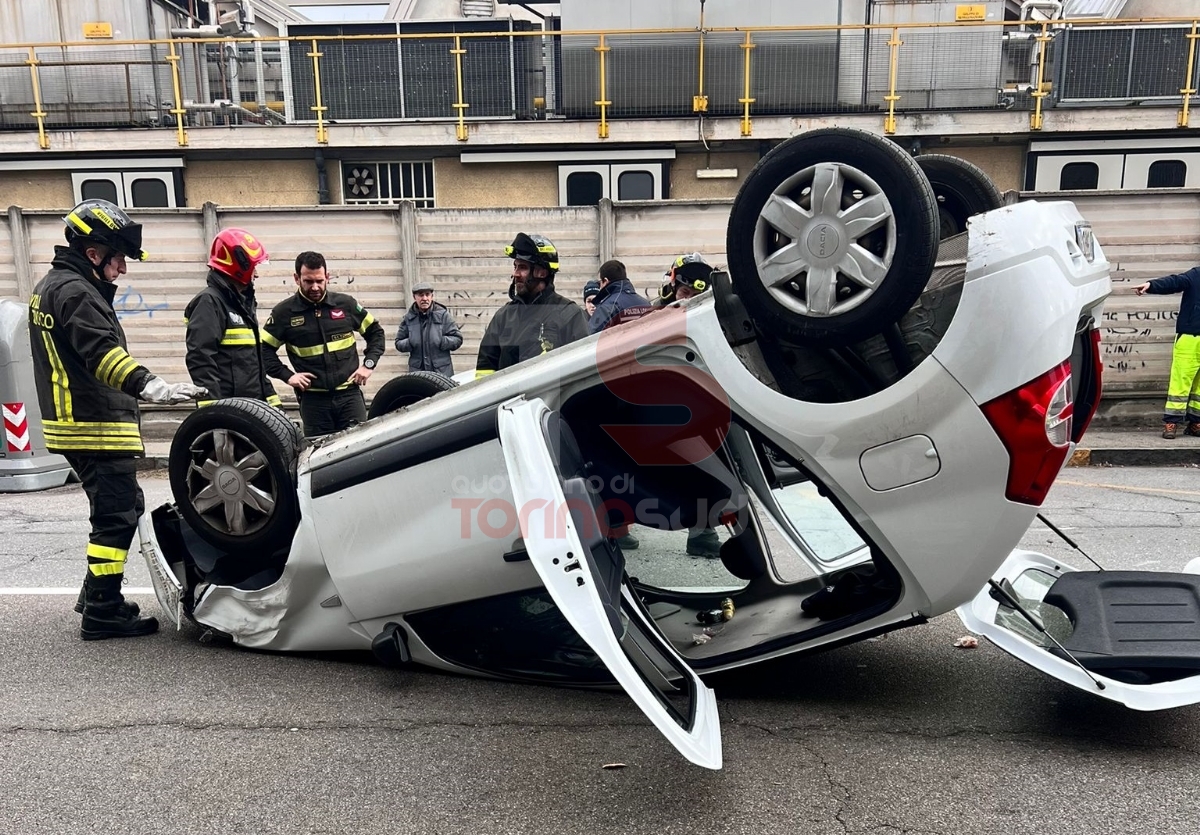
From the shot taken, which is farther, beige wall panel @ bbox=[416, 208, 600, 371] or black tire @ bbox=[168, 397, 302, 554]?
beige wall panel @ bbox=[416, 208, 600, 371]

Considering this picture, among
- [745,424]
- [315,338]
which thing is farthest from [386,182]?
[745,424]

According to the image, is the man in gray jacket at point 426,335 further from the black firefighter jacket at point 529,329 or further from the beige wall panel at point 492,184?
the beige wall panel at point 492,184

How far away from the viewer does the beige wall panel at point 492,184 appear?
531 inches

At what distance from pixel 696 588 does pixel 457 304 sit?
6.68m

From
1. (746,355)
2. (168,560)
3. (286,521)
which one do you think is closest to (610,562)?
(746,355)

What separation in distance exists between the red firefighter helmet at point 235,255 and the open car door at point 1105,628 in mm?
4000

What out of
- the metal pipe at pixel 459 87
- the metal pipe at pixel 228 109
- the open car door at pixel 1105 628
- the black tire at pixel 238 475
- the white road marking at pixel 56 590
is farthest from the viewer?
the metal pipe at pixel 228 109

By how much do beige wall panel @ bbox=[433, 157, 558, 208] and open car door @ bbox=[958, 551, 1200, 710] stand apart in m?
11.2

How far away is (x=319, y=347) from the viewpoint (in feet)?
18.7

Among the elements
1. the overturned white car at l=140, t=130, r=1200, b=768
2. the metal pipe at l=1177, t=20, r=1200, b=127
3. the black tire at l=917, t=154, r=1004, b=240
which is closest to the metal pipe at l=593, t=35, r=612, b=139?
the metal pipe at l=1177, t=20, r=1200, b=127

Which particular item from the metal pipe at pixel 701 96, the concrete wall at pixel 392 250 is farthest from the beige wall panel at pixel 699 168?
the concrete wall at pixel 392 250

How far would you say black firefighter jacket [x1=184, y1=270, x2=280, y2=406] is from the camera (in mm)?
4816

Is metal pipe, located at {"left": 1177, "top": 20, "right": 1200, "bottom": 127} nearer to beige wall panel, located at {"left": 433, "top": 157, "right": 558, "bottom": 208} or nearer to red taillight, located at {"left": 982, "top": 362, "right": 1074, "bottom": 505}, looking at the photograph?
beige wall panel, located at {"left": 433, "top": 157, "right": 558, "bottom": 208}

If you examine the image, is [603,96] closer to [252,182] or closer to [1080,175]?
[252,182]
